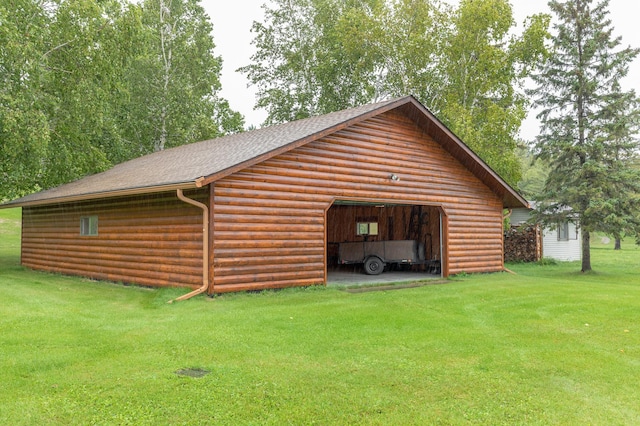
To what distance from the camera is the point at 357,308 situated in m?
10.1

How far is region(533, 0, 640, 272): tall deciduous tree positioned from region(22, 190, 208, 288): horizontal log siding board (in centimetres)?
1337

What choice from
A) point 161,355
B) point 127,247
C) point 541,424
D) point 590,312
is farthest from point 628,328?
point 127,247

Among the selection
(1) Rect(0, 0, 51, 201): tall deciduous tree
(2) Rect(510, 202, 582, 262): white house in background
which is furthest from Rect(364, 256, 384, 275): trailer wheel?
(1) Rect(0, 0, 51, 201): tall deciduous tree

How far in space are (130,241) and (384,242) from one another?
29.0 ft

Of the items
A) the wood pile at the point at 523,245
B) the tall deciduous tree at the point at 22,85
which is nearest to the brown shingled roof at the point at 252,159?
the tall deciduous tree at the point at 22,85

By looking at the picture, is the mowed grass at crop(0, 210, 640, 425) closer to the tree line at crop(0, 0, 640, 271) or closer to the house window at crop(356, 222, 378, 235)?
the tree line at crop(0, 0, 640, 271)

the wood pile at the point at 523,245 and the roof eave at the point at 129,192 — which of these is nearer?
the roof eave at the point at 129,192

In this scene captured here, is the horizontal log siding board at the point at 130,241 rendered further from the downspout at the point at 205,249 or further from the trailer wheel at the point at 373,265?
the trailer wheel at the point at 373,265

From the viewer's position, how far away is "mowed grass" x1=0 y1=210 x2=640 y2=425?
15.3ft

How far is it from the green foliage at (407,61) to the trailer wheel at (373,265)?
10.4 meters

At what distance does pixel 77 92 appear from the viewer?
1938cm

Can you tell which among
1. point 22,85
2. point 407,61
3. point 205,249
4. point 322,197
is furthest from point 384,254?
point 407,61

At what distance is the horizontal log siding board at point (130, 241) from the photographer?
38.7 feet

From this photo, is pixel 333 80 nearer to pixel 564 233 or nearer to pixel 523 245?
pixel 523 245
